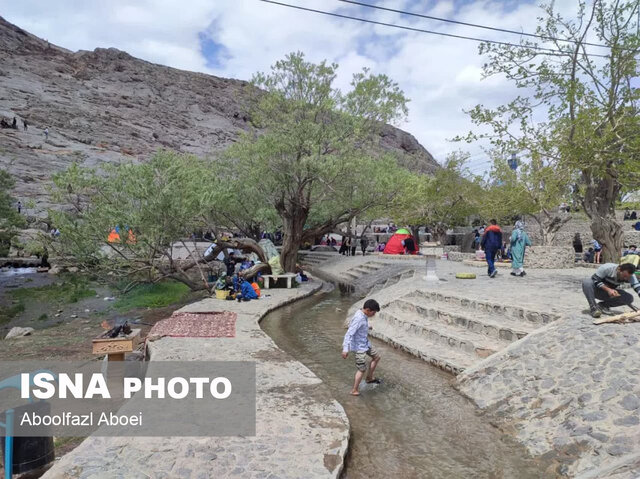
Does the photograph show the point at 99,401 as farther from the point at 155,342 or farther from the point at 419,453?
the point at 419,453

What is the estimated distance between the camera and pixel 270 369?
7438 mm

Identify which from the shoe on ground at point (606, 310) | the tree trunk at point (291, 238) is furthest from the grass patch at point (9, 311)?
the shoe on ground at point (606, 310)

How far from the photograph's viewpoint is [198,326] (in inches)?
413

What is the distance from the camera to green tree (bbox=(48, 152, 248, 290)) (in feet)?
43.9

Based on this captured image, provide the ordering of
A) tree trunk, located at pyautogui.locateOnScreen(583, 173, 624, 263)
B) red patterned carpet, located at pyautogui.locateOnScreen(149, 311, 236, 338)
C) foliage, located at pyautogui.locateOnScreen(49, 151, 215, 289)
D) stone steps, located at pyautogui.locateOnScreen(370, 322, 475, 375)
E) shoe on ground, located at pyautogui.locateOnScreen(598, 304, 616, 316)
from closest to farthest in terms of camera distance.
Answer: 1. shoe on ground, located at pyautogui.locateOnScreen(598, 304, 616, 316)
2. stone steps, located at pyautogui.locateOnScreen(370, 322, 475, 375)
3. red patterned carpet, located at pyautogui.locateOnScreen(149, 311, 236, 338)
4. tree trunk, located at pyautogui.locateOnScreen(583, 173, 624, 263)
5. foliage, located at pyautogui.locateOnScreen(49, 151, 215, 289)

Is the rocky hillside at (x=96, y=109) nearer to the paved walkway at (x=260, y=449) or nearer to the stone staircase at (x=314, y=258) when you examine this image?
the stone staircase at (x=314, y=258)

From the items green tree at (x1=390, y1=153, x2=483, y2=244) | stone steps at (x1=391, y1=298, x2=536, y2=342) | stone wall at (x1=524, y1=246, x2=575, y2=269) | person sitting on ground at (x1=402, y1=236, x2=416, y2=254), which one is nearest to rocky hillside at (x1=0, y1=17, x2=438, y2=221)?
green tree at (x1=390, y1=153, x2=483, y2=244)

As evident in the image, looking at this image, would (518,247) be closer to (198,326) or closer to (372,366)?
(372,366)

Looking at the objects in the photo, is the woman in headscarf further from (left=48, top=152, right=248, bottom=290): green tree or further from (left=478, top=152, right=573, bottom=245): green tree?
(left=48, top=152, right=248, bottom=290): green tree

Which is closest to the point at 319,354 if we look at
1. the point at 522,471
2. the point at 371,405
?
the point at 371,405

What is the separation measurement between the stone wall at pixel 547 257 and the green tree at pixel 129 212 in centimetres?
1353

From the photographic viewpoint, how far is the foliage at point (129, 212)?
43.9 ft

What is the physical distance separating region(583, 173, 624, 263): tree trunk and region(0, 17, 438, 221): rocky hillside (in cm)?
2480

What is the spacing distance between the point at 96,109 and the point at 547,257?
245 feet
